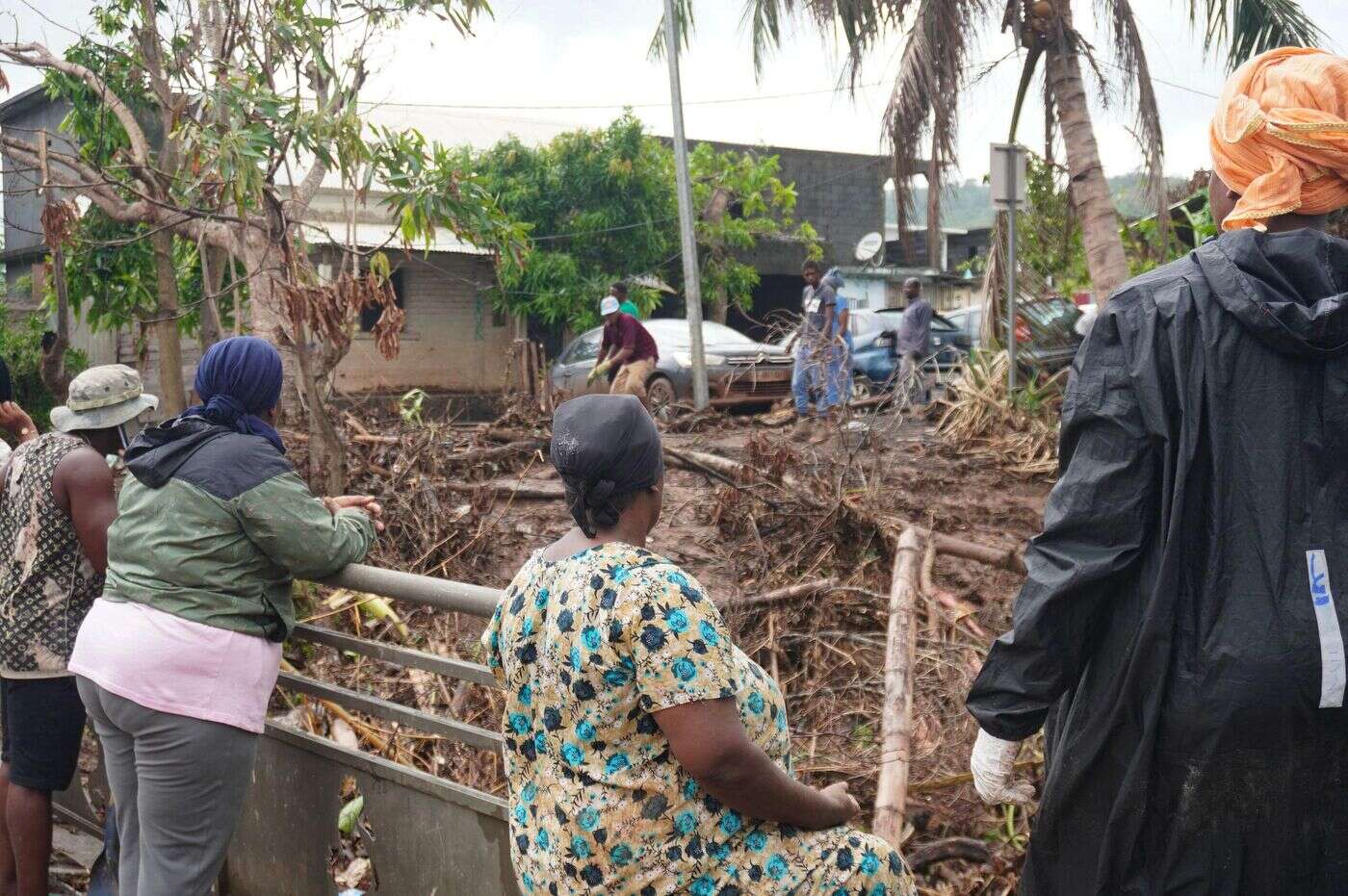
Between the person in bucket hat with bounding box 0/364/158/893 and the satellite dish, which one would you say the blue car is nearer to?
the satellite dish

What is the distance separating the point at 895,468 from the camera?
9.13m

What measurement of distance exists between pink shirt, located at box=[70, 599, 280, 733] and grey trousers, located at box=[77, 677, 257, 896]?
35mm

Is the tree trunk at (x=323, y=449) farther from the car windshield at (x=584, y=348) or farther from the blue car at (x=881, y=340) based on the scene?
the blue car at (x=881, y=340)

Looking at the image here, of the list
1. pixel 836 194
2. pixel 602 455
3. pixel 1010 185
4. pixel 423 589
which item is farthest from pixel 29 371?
pixel 602 455

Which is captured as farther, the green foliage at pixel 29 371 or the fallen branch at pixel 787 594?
the green foliage at pixel 29 371

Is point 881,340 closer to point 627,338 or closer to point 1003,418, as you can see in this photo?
point 627,338

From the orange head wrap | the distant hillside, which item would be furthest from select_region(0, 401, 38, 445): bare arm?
the distant hillside

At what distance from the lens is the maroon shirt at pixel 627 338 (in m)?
13.0

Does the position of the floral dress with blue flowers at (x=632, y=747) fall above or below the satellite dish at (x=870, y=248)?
below

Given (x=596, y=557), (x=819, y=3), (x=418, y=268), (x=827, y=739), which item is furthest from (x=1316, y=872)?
(x=418, y=268)

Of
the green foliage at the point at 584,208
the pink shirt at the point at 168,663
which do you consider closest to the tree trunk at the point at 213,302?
the pink shirt at the point at 168,663

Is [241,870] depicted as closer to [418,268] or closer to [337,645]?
[337,645]

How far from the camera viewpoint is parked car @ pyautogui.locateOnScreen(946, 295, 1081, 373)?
1098 centimetres

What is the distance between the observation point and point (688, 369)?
16500 millimetres
